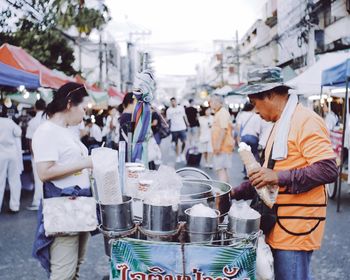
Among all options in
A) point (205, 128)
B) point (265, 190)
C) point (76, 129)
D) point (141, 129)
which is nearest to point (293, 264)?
point (265, 190)

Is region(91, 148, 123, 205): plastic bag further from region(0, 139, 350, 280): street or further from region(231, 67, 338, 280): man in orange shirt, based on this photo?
region(0, 139, 350, 280): street

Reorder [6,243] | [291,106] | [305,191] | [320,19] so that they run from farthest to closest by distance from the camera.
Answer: [320,19]
[6,243]
[291,106]
[305,191]

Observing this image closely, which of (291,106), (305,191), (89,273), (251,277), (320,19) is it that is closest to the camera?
(251,277)

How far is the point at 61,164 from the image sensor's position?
9.04ft

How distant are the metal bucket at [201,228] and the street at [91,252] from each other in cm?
257

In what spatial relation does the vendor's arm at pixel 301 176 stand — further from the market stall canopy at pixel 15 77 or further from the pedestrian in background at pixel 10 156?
the market stall canopy at pixel 15 77

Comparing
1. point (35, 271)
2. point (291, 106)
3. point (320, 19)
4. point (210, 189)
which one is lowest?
point (35, 271)

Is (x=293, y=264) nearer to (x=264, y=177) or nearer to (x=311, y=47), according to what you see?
(x=264, y=177)

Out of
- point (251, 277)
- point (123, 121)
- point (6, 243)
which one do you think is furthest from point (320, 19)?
point (251, 277)

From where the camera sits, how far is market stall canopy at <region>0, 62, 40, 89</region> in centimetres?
698

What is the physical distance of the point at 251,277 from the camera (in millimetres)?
1962

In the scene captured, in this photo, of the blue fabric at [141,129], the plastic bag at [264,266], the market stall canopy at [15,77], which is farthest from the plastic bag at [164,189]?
the market stall canopy at [15,77]

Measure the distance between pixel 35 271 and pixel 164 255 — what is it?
3.00 metres

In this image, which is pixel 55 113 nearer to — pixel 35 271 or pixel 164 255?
pixel 164 255
